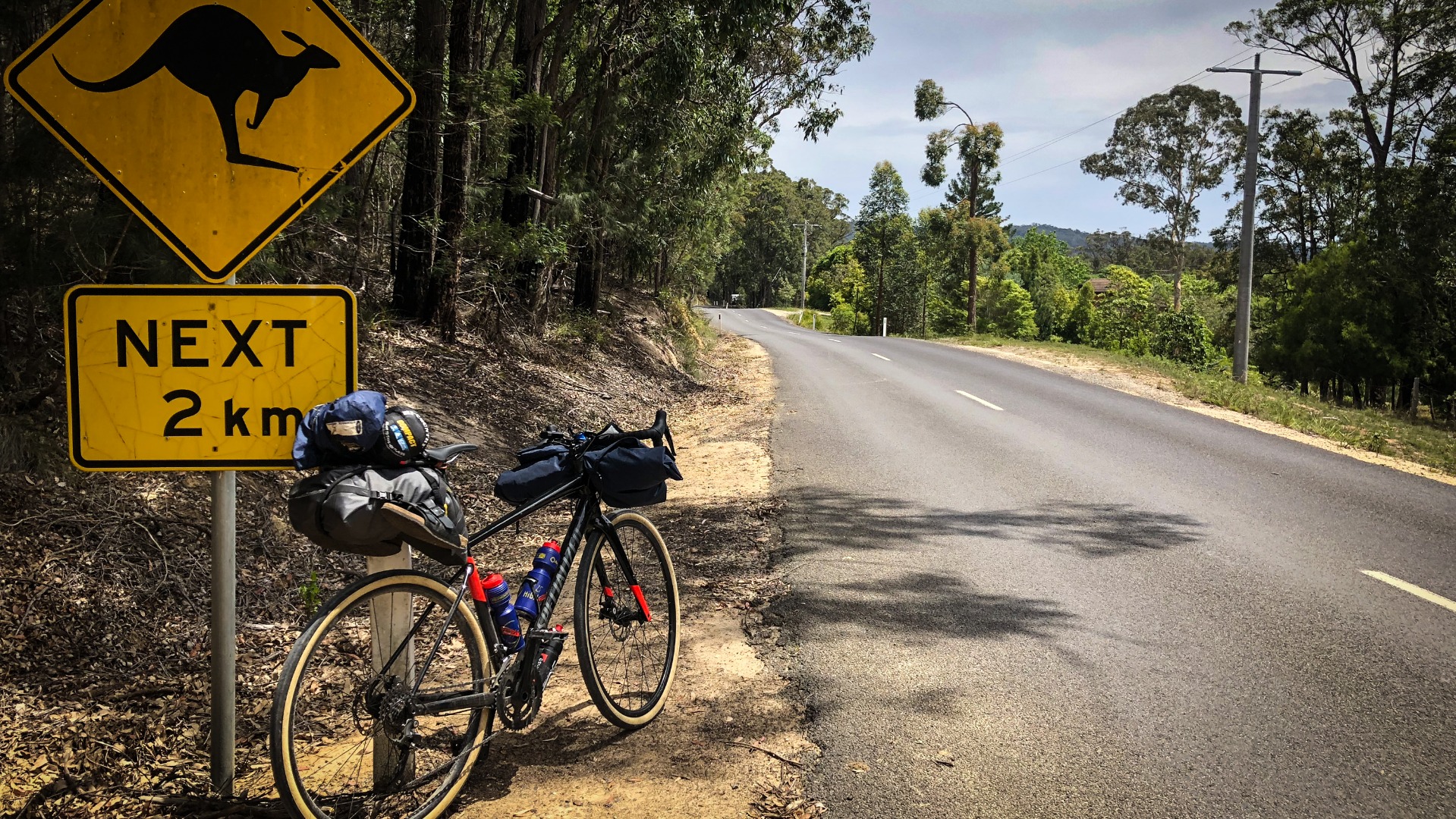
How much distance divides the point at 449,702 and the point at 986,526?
17.5 feet

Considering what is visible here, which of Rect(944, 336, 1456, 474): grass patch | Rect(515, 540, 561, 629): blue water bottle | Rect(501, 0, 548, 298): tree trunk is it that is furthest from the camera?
Rect(501, 0, 548, 298): tree trunk

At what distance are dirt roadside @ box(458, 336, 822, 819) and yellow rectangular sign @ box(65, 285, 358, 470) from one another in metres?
1.42

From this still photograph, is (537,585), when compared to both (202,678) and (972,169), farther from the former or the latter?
(972,169)

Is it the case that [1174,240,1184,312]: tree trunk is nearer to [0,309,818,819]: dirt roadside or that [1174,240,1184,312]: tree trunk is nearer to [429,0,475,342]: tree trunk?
[429,0,475,342]: tree trunk

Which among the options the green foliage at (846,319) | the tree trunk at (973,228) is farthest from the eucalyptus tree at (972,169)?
the green foliage at (846,319)

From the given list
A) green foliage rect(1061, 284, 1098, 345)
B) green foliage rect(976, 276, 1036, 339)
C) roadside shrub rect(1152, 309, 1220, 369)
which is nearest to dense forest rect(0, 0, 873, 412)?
roadside shrub rect(1152, 309, 1220, 369)

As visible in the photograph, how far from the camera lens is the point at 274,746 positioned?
258cm

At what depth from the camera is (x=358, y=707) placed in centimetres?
298

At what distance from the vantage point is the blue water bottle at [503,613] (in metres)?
3.22

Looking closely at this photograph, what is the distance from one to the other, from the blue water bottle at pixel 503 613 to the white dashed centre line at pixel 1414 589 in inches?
215

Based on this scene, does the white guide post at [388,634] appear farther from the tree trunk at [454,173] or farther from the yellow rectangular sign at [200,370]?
the tree trunk at [454,173]

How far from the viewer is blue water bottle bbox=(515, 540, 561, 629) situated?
3.35 meters

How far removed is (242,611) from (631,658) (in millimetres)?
1981

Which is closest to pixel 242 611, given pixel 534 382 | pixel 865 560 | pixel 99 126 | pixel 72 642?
pixel 72 642
